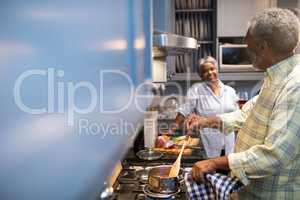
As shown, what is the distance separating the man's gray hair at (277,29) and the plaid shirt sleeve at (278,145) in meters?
0.13

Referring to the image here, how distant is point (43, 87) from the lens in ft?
2.22

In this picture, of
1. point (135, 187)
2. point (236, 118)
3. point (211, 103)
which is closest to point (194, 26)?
point (211, 103)

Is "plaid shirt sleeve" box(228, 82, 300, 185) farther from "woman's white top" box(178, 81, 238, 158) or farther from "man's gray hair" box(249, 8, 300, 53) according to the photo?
"woman's white top" box(178, 81, 238, 158)

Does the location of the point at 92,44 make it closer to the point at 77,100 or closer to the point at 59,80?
the point at 77,100

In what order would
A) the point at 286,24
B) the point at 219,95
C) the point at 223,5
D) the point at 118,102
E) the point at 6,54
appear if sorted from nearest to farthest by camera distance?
the point at 6,54 → the point at 286,24 → the point at 118,102 → the point at 219,95 → the point at 223,5

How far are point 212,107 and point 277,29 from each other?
5.88ft

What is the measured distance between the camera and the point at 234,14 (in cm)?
350

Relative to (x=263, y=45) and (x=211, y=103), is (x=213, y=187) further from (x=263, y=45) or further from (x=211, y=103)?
(x=211, y=103)

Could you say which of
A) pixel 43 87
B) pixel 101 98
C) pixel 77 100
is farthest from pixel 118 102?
pixel 43 87

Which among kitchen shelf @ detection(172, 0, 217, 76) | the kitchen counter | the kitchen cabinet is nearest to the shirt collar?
the kitchen counter

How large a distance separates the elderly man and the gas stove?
6.4 inches

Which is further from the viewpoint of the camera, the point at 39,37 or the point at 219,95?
the point at 219,95

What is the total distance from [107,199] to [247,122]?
54 centimetres

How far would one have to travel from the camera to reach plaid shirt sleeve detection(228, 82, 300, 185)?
931mm
